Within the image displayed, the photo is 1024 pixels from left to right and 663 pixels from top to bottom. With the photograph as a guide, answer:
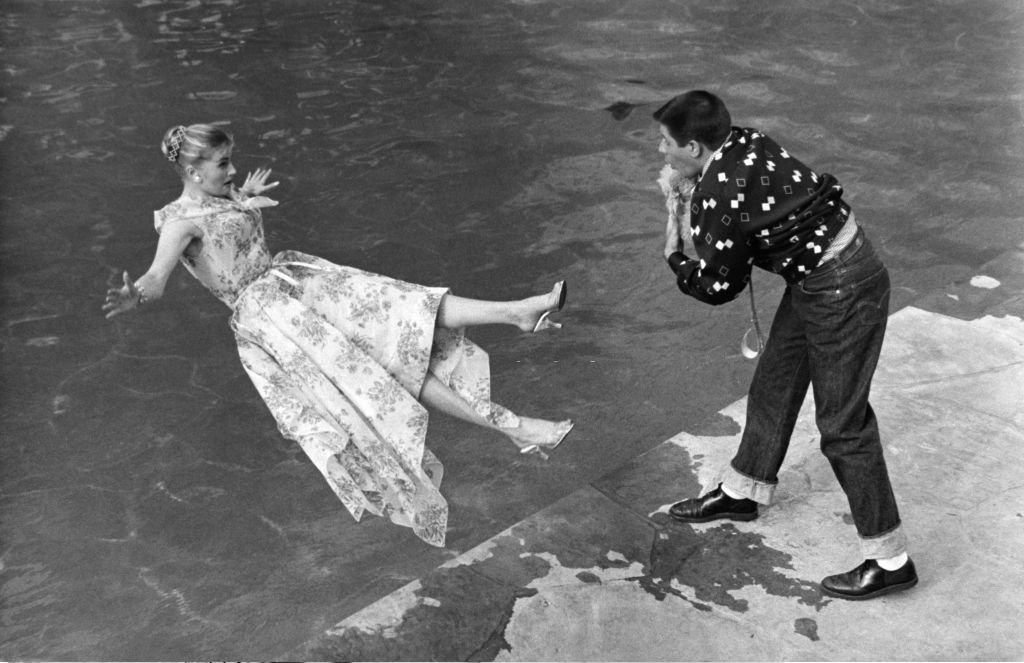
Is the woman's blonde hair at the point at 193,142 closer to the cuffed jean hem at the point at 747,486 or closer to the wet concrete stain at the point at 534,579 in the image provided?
the wet concrete stain at the point at 534,579

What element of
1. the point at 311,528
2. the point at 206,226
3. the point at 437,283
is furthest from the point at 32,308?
the point at 206,226

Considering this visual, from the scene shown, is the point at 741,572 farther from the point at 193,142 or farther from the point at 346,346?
the point at 193,142

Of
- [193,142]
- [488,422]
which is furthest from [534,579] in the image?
[193,142]

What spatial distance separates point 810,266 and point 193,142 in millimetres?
2279

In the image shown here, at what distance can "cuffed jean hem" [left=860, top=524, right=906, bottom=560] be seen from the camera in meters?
4.07

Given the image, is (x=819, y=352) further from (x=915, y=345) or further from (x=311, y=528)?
(x=311, y=528)

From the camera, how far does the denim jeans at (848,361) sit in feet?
12.9

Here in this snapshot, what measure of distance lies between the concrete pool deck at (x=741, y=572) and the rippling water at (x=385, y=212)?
0.99 metres

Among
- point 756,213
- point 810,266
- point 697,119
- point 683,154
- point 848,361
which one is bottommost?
point 848,361

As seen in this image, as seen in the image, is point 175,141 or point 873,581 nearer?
point 873,581

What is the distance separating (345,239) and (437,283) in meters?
1.00

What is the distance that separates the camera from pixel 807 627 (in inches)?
157

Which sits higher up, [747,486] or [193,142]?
[193,142]

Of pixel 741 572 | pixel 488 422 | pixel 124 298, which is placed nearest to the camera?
pixel 124 298
